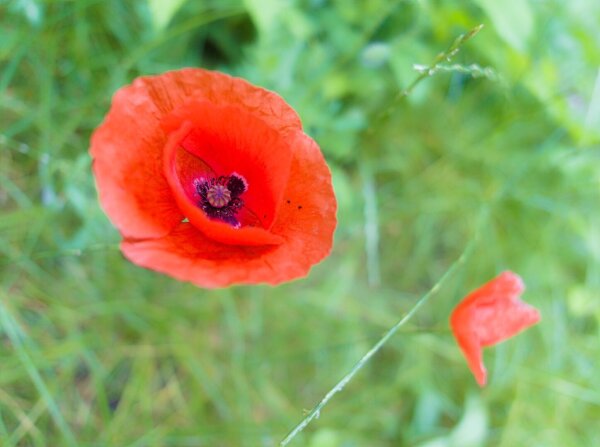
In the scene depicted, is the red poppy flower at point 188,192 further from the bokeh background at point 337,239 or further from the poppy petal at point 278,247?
the bokeh background at point 337,239

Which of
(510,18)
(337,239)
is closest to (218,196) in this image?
(510,18)

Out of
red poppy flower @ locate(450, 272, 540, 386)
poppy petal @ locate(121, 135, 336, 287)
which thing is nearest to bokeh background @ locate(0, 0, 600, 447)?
red poppy flower @ locate(450, 272, 540, 386)

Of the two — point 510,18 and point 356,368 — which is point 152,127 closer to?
point 356,368

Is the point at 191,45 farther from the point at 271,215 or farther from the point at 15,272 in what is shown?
the point at 271,215

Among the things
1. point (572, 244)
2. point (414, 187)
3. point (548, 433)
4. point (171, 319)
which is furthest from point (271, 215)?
point (572, 244)

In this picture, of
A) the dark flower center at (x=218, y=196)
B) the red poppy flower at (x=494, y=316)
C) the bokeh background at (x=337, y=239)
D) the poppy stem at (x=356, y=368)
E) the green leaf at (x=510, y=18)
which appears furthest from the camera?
the bokeh background at (x=337, y=239)

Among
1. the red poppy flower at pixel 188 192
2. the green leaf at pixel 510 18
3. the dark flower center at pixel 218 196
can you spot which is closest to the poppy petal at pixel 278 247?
the red poppy flower at pixel 188 192

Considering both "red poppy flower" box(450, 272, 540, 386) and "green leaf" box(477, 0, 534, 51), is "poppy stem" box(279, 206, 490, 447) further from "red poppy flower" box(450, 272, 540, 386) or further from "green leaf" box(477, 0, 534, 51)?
"green leaf" box(477, 0, 534, 51)
